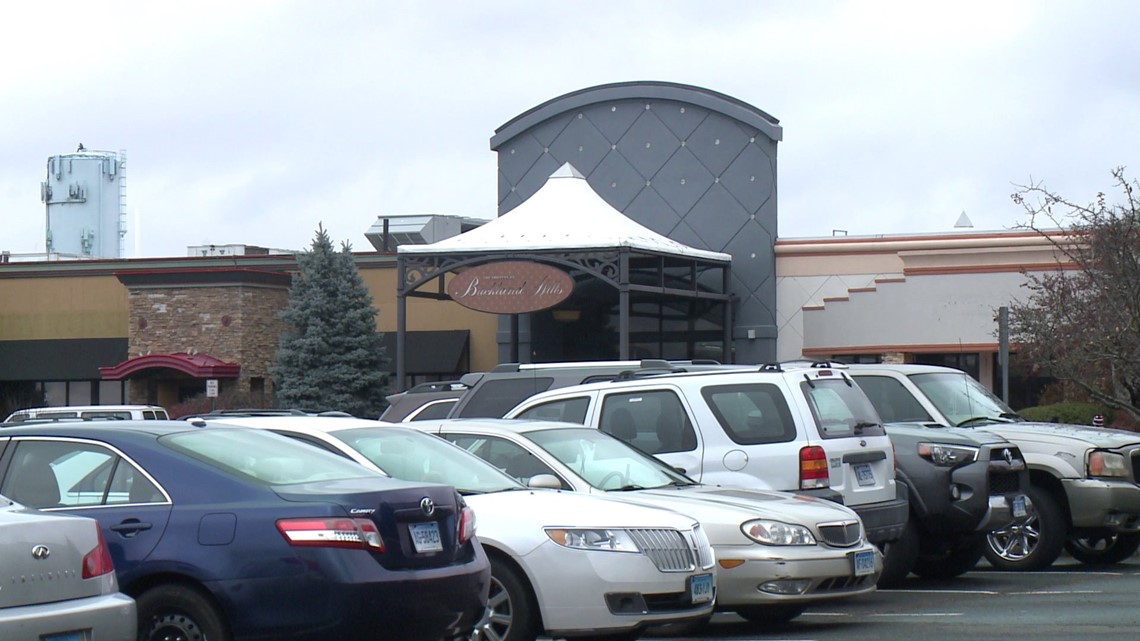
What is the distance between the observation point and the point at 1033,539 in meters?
14.9

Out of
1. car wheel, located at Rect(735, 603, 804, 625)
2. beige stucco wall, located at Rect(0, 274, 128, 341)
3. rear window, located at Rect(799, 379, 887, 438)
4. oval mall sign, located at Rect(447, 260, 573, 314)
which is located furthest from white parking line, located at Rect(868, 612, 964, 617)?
beige stucco wall, located at Rect(0, 274, 128, 341)

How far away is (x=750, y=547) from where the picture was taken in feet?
34.1

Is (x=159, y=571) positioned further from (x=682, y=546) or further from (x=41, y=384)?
(x=41, y=384)

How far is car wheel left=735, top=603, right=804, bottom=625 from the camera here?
35.9ft

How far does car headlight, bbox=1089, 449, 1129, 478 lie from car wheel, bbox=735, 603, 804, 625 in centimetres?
452

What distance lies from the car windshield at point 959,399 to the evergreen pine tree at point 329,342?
24957mm

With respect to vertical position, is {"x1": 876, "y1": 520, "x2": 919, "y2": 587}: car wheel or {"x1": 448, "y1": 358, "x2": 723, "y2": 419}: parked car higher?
{"x1": 448, "y1": 358, "x2": 723, "y2": 419}: parked car

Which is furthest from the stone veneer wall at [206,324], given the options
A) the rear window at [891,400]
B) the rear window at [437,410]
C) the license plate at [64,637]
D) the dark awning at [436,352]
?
the license plate at [64,637]

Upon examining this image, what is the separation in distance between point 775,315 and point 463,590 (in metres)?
30.1

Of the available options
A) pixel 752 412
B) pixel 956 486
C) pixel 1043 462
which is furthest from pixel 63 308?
pixel 752 412

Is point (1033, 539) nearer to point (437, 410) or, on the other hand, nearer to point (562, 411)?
point (562, 411)

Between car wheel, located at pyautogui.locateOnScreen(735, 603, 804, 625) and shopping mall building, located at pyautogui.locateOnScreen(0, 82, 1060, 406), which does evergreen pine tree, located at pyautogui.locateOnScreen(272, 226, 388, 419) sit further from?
car wheel, located at pyautogui.locateOnScreen(735, 603, 804, 625)

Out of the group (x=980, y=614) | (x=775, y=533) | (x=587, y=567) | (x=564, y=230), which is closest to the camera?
(x=587, y=567)

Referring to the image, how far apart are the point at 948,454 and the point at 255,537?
306 inches
